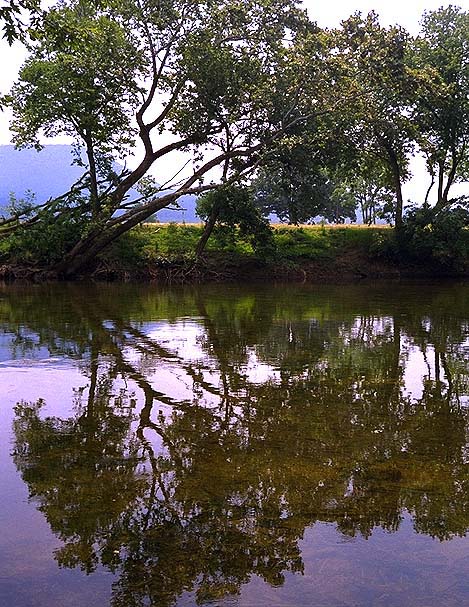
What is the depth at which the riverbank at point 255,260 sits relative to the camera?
3281cm

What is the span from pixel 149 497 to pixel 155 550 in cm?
83

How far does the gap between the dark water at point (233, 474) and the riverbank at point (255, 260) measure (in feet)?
69.4

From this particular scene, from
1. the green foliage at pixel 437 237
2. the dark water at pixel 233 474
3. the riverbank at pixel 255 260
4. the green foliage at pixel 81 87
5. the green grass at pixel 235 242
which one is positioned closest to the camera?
the dark water at pixel 233 474

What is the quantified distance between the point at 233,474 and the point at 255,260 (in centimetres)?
3014

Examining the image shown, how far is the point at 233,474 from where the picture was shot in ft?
17.2

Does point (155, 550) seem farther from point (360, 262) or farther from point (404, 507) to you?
point (360, 262)

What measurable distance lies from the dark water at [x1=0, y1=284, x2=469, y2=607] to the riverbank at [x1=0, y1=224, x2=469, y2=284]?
2115cm

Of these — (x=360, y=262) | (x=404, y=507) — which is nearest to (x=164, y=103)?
(x=360, y=262)

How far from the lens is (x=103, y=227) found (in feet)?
97.6

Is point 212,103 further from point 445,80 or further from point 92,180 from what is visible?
point 445,80

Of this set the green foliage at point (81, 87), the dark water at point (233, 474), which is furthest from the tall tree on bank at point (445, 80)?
the dark water at point (233, 474)

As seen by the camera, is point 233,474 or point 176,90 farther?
point 176,90

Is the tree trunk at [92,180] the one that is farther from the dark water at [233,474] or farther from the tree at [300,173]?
the dark water at [233,474]

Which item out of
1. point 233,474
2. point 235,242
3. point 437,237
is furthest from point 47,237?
point 233,474
